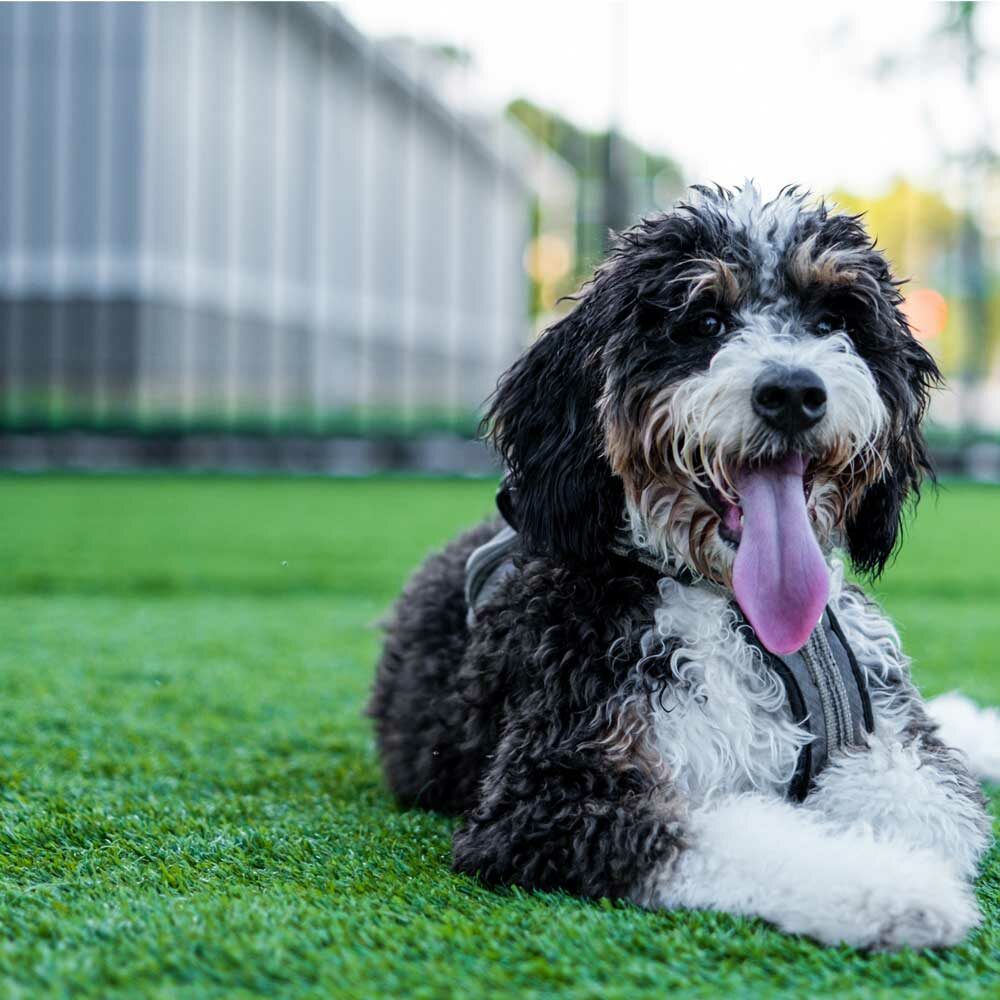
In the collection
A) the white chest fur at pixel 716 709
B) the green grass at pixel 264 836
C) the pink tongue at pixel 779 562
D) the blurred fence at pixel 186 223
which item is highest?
the blurred fence at pixel 186 223

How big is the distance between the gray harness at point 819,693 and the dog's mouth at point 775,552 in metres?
0.12

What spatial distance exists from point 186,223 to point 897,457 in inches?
733

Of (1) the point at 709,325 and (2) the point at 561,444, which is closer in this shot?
(1) the point at 709,325

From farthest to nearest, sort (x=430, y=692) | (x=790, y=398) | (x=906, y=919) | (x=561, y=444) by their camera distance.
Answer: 1. (x=430, y=692)
2. (x=561, y=444)
3. (x=790, y=398)
4. (x=906, y=919)

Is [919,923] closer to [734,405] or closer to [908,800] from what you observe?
[908,800]

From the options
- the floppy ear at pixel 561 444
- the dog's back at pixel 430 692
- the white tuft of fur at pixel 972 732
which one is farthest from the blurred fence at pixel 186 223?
the floppy ear at pixel 561 444

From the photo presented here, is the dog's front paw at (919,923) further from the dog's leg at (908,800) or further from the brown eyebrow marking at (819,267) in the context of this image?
the brown eyebrow marking at (819,267)

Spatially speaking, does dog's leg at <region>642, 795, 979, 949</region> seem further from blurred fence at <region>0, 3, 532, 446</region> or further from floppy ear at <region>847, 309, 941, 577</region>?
blurred fence at <region>0, 3, 532, 446</region>

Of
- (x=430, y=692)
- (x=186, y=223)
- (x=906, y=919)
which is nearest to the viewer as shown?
(x=906, y=919)

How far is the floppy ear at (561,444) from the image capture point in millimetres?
2842

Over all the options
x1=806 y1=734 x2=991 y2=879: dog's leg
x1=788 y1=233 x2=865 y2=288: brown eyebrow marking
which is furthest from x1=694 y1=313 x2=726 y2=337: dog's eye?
x1=806 y1=734 x2=991 y2=879: dog's leg

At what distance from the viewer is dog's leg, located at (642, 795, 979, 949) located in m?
2.21

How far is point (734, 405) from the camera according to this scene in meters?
2.62

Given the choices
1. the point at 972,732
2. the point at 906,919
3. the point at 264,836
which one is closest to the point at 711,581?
the point at 906,919
